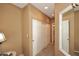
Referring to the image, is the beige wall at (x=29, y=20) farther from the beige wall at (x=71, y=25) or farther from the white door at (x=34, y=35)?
the beige wall at (x=71, y=25)

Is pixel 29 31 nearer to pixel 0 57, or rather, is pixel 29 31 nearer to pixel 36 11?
pixel 36 11

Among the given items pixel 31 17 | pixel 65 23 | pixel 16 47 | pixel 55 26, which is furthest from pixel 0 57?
pixel 65 23

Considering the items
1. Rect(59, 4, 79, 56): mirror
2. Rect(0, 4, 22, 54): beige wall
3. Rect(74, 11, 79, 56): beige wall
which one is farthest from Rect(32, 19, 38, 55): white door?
Rect(74, 11, 79, 56): beige wall

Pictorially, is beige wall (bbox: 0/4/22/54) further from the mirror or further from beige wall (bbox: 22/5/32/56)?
the mirror

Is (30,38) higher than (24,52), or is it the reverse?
(30,38)

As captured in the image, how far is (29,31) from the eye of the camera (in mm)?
1544

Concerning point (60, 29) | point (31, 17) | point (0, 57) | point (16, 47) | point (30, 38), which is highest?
point (31, 17)

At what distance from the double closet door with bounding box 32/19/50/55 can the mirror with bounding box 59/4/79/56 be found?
0.18 meters

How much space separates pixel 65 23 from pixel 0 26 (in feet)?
2.61

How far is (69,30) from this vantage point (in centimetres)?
155

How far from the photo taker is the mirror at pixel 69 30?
1.52 m

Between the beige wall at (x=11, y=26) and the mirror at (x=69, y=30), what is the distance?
20.4 inches

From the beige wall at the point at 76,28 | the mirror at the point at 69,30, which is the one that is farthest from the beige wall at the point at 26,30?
the beige wall at the point at 76,28

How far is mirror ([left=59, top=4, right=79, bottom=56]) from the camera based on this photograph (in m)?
1.52
